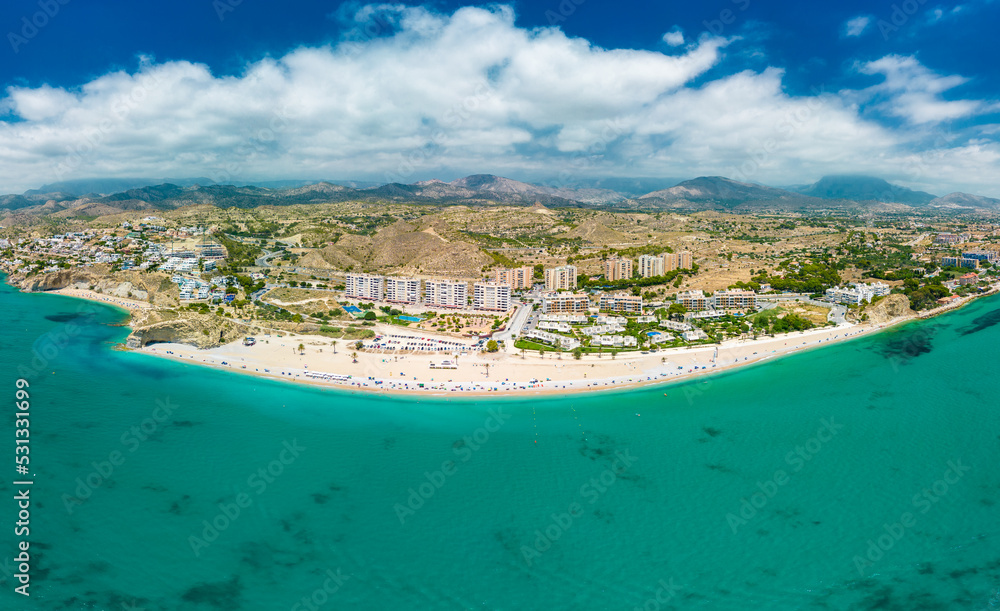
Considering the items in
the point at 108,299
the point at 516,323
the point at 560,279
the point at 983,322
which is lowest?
the point at 516,323

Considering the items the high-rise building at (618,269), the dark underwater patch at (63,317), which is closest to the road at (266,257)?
the dark underwater patch at (63,317)

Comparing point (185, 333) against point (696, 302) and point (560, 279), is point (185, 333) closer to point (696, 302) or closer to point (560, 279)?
point (560, 279)

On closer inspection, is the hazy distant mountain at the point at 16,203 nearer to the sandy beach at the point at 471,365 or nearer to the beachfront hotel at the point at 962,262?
the sandy beach at the point at 471,365

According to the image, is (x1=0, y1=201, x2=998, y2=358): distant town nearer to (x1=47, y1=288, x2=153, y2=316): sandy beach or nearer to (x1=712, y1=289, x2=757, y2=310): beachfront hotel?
(x1=712, y1=289, x2=757, y2=310): beachfront hotel

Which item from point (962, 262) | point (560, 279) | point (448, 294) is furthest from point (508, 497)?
point (962, 262)

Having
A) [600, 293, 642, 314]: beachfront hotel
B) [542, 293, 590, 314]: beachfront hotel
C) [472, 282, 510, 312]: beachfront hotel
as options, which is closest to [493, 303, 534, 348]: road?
[472, 282, 510, 312]: beachfront hotel
